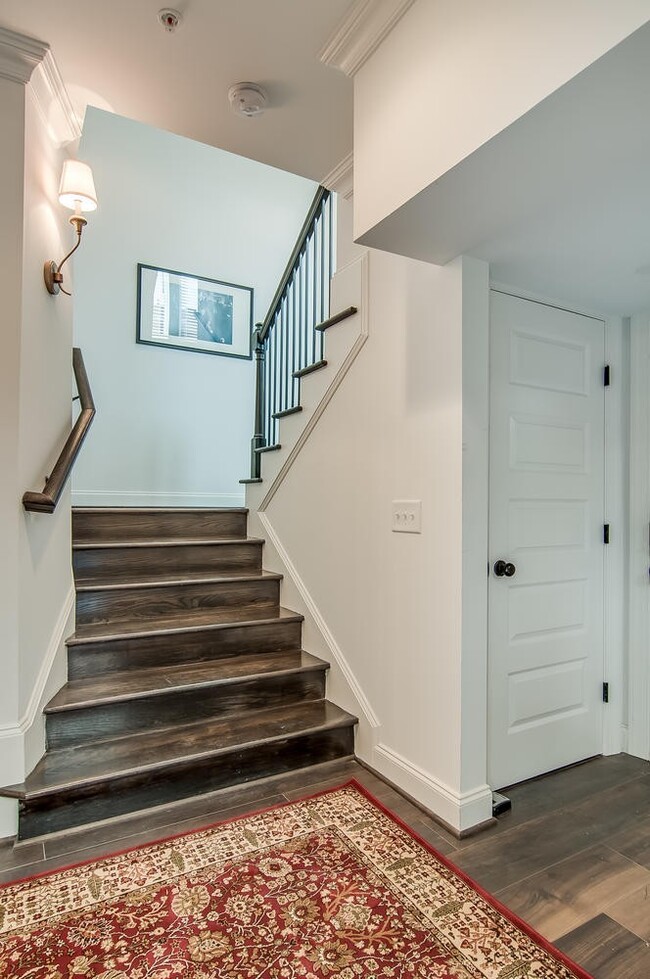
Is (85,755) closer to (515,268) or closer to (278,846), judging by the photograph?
(278,846)

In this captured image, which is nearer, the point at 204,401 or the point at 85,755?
the point at 85,755

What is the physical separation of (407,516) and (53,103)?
2.17m

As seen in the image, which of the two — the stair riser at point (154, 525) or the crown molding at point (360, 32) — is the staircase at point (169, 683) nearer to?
the stair riser at point (154, 525)

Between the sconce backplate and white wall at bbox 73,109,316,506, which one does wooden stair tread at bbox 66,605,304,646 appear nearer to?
the sconce backplate

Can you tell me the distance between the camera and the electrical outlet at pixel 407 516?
6.91 ft

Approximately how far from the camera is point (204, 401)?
14.6 feet

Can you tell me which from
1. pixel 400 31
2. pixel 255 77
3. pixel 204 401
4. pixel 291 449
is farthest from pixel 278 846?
pixel 204 401

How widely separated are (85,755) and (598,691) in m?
2.22

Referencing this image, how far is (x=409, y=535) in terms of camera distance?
7.10 feet

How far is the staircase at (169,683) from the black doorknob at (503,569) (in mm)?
966

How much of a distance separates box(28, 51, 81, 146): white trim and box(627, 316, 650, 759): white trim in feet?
8.63

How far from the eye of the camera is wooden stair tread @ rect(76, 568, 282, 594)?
105 inches

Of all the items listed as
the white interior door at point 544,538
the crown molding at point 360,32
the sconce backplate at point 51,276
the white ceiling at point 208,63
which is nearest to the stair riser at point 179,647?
the white interior door at point 544,538

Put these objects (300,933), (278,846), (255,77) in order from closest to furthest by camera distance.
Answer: (300,933), (278,846), (255,77)
